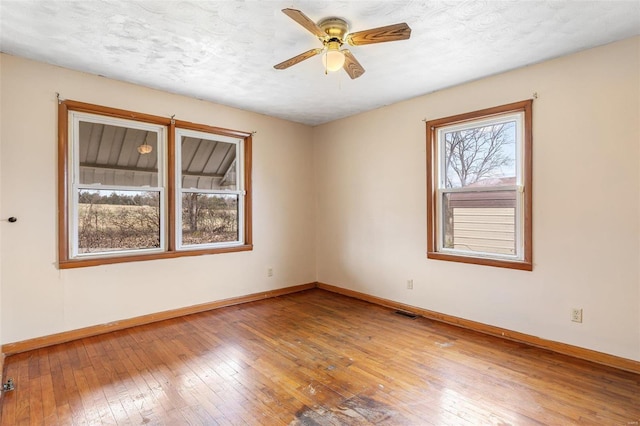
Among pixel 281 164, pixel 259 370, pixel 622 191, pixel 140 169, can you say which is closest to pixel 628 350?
pixel 622 191

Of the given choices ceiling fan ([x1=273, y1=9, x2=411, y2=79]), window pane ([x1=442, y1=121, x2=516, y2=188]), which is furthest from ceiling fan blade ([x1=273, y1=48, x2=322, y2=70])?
window pane ([x1=442, y1=121, x2=516, y2=188])

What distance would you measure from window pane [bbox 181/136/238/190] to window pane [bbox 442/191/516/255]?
111 inches

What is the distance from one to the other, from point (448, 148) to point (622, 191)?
5.28ft

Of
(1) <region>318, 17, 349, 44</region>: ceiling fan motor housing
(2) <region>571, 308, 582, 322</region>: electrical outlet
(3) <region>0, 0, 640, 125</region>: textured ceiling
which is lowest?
(2) <region>571, 308, 582, 322</region>: electrical outlet

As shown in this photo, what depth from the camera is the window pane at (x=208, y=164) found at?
405cm

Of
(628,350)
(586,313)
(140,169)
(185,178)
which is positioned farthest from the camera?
(185,178)

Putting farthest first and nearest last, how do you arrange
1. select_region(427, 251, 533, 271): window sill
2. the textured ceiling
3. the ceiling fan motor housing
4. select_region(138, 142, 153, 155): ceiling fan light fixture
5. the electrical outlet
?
select_region(138, 142, 153, 155): ceiling fan light fixture
select_region(427, 251, 533, 271): window sill
the electrical outlet
the ceiling fan motor housing
the textured ceiling

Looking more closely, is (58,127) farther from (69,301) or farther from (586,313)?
(586,313)

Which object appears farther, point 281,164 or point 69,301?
point 281,164

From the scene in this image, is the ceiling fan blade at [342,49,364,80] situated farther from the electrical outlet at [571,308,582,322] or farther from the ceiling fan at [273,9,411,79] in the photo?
the electrical outlet at [571,308,582,322]

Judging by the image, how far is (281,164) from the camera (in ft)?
16.1

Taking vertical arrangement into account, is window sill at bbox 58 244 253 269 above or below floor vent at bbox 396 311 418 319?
above

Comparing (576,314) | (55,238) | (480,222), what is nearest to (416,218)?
(480,222)

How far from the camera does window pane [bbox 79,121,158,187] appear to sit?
334cm
